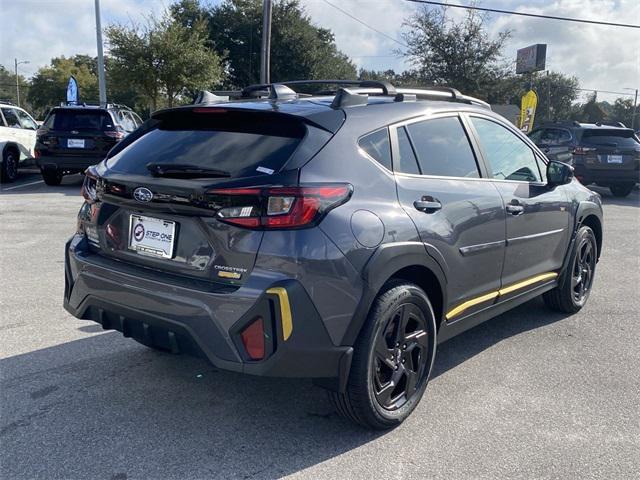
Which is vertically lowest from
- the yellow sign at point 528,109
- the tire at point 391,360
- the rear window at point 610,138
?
the tire at point 391,360

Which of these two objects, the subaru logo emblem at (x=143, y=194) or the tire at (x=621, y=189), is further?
the tire at (x=621, y=189)

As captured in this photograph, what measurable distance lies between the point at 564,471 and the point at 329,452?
1.13m

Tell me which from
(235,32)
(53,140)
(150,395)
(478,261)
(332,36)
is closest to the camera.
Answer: (150,395)

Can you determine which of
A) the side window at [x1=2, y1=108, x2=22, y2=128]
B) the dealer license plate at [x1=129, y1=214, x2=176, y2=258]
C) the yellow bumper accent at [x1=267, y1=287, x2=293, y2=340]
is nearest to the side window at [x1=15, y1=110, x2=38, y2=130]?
the side window at [x1=2, y1=108, x2=22, y2=128]

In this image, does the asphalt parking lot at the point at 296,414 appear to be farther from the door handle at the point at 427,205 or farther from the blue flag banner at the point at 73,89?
the blue flag banner at the point at 73,89

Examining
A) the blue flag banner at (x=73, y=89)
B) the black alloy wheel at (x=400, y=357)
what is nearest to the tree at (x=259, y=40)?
the blue flag banner at (x=73, y=89)

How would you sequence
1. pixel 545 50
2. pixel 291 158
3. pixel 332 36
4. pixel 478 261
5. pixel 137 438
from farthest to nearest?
pixel 332 36 → pixel 545 50 → pixel 478 261 → pixel 137 438 → pixel 291 158

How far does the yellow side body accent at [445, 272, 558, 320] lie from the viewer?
12.1 feet

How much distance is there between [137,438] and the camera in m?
3.03

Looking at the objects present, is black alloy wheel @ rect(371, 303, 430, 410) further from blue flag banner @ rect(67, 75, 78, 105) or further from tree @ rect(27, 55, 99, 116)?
tree @ rect(27, 55, 99, 116)

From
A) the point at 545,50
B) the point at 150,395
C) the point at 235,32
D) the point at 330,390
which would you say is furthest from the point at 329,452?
the point at 235,32

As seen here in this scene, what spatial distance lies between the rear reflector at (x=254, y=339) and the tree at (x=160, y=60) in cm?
2203

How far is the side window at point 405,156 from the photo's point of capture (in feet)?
10.9

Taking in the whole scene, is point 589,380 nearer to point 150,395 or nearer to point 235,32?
point 150,395
